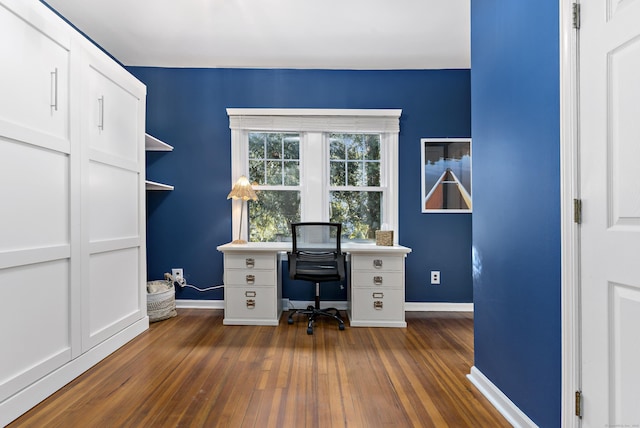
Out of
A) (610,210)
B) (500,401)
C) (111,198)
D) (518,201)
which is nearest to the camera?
(610,210)

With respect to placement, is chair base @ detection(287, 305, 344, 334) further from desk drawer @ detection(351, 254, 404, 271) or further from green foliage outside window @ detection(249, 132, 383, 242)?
green foliage outside window @ detection(249, 132, 383, 242)

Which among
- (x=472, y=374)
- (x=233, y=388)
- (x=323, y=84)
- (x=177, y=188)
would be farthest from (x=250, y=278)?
(x=323, y=84)

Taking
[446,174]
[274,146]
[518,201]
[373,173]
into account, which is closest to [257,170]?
[274,146]

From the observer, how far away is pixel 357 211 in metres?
3.48

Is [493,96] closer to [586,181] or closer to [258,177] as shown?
[586,181]

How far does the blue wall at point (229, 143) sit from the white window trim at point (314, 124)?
0.09 meters

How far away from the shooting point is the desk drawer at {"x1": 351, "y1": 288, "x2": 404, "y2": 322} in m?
2.84

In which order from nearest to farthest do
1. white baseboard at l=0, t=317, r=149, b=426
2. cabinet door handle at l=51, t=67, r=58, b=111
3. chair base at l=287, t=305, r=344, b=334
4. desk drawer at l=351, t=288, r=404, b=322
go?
white baseboard at l=0, t=317, r=149, b=426
cabinet door handle at l=51, t=67, r=58, b=111
chair base at l=287, t=305, r=344, b=334
desk drawer at l=351, t=288, r=404, b=322

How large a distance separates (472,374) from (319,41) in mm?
2957

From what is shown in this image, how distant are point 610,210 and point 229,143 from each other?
3167 millimetres

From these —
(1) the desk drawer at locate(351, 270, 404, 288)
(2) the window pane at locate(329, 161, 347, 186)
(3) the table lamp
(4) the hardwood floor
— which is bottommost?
(4) the hardwood floor

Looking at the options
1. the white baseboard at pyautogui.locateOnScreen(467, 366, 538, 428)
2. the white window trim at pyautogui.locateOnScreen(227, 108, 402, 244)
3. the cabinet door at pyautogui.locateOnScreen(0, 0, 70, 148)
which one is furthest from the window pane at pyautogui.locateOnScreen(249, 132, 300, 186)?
the white baseboard at pyautogui.locateOnScreen(467, 366, 538, 428)

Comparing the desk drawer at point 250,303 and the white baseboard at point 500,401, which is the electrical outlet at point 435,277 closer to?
the white baseboard at point 500,401

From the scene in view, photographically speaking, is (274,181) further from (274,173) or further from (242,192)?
(242,192)
